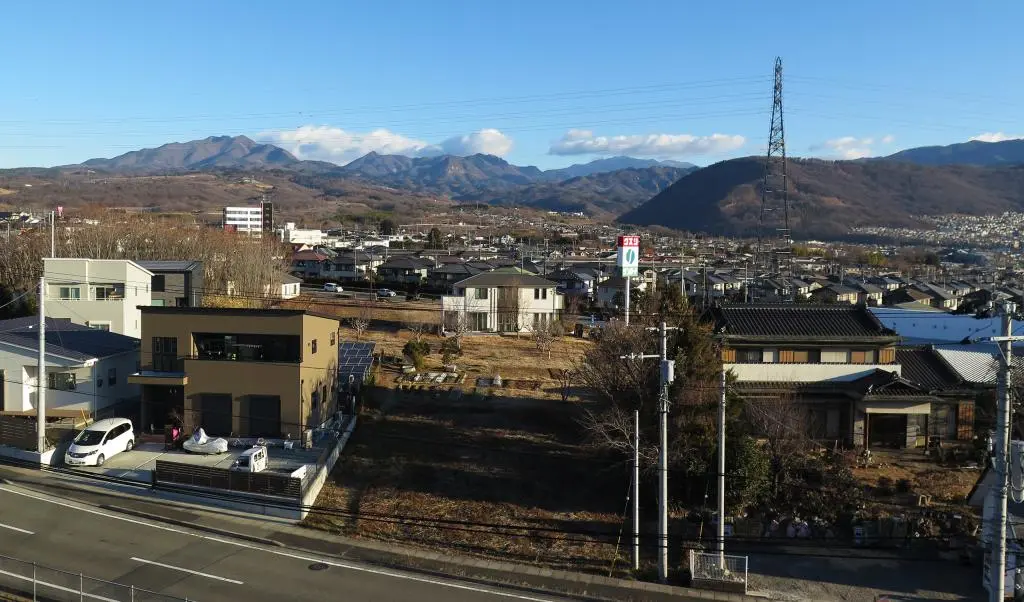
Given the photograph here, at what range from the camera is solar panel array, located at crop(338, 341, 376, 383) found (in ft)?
70.8

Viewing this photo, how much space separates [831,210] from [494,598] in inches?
4766

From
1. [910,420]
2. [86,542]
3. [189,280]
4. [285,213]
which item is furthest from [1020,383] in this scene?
[285,213]

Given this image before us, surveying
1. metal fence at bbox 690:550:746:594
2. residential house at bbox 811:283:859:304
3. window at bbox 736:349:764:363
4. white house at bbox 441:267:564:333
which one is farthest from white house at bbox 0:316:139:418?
residential house at bbox 811:283:859:304

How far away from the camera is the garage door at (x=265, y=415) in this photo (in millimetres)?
16844

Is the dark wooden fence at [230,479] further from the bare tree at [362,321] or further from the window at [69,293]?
the bare tree at [362,321]

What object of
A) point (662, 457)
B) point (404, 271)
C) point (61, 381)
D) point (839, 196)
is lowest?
point (61, 381)

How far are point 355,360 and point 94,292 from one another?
28.3 feet

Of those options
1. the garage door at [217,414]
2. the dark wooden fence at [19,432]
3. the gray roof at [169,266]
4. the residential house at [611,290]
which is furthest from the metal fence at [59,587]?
the residential house at [611,290]

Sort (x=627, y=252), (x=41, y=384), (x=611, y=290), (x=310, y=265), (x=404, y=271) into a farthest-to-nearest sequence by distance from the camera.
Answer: (x=310, y=265), (x=404, y=271), (x=611, y=290), (x=627, y=252), (x=41, y=384)

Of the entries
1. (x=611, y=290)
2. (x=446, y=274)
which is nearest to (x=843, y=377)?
(x=611, y=290)

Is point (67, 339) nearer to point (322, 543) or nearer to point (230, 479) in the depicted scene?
point (230, 479)

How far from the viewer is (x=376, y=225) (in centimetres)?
12238

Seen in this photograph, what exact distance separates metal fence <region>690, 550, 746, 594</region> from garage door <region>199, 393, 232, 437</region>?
1038cm

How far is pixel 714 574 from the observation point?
37.3 ft
